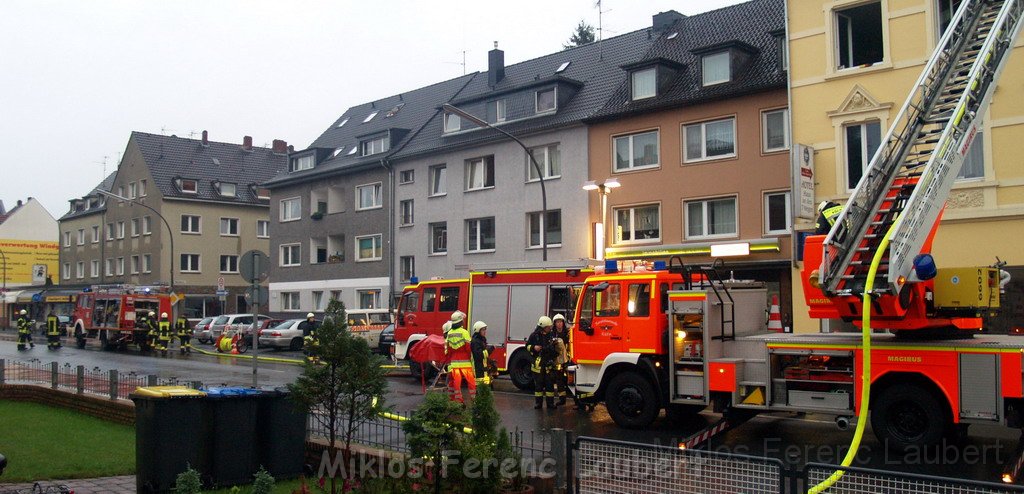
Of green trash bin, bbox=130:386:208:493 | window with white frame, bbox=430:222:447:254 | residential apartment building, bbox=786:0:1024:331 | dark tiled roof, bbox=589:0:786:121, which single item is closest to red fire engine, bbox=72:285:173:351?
window with white frame, bbox=430:222:447:254

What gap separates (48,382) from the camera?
1659cm

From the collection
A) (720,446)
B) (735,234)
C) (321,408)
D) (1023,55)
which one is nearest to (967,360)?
(720,446)

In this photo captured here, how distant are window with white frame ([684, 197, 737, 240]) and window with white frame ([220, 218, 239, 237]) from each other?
40.7 metres

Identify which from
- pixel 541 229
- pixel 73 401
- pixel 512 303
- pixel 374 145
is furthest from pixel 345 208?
pixel 73 401

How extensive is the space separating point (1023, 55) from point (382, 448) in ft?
58.0

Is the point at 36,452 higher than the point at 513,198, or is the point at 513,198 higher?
the point at 513,198

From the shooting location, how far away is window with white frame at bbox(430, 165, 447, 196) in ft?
124

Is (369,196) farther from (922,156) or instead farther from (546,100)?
(922,156)

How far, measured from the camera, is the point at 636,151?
30203 millimetres

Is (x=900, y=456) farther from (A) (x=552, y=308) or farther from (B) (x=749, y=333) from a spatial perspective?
(A) (x=552, y=308)

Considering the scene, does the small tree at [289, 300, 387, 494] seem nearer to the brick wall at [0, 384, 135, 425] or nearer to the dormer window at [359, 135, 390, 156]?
the brick wall at [0, 384, 135, 425]

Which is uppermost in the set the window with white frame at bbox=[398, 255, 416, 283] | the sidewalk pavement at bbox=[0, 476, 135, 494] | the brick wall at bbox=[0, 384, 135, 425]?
the window with white frame at bbox=[398, 255, 416, 283]

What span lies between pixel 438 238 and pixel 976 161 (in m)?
22.1

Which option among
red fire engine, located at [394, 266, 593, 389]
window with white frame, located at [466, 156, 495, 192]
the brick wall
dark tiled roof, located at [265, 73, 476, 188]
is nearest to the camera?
the brick wall
